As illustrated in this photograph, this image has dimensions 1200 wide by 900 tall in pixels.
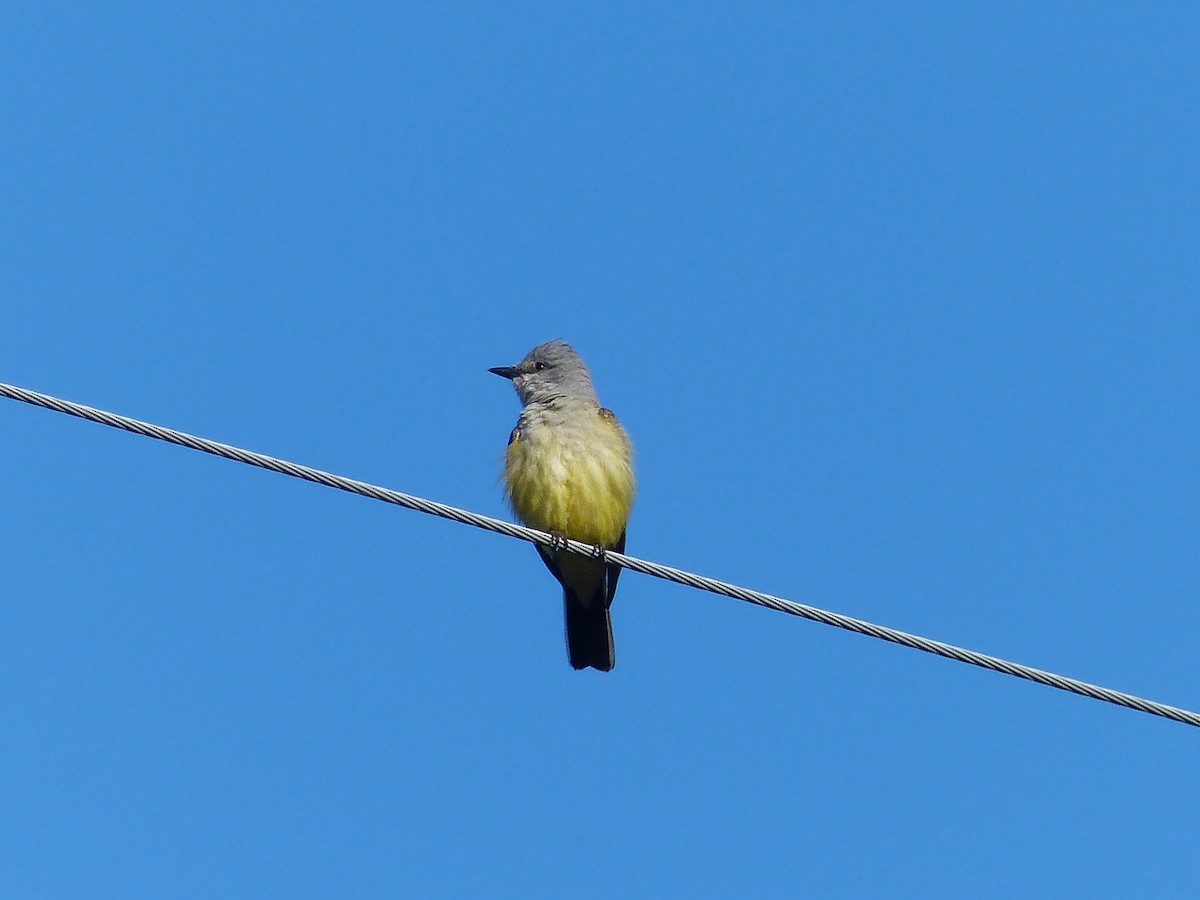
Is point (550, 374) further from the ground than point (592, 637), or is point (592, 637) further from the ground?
point (550, 374)

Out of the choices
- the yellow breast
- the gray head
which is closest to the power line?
the yellow breast

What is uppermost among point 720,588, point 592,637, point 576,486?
point 576,486

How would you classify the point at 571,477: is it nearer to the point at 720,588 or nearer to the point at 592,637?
the point at 592,637

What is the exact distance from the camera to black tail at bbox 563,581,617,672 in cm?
861

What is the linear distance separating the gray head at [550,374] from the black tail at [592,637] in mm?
1312

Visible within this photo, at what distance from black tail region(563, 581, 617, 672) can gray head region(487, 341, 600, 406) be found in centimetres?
131

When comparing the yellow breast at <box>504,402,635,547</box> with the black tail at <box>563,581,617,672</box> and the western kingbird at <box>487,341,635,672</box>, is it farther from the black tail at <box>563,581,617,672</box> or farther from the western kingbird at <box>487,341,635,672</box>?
the black tail at <box>563,581,617,672</box>

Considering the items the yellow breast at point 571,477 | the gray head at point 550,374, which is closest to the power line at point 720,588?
the yellow breast at point 571,477

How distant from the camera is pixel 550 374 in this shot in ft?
29.7

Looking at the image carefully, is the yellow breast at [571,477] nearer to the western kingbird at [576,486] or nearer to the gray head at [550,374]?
the western kingbird at [576,486]

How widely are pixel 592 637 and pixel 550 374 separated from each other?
177 cm

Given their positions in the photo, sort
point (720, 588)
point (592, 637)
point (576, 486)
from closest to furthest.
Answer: point (720, 588) → point (576, 486) → point (592, 637)

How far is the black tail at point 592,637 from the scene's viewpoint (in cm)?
861

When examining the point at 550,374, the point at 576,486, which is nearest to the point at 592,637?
the point at 576,486
